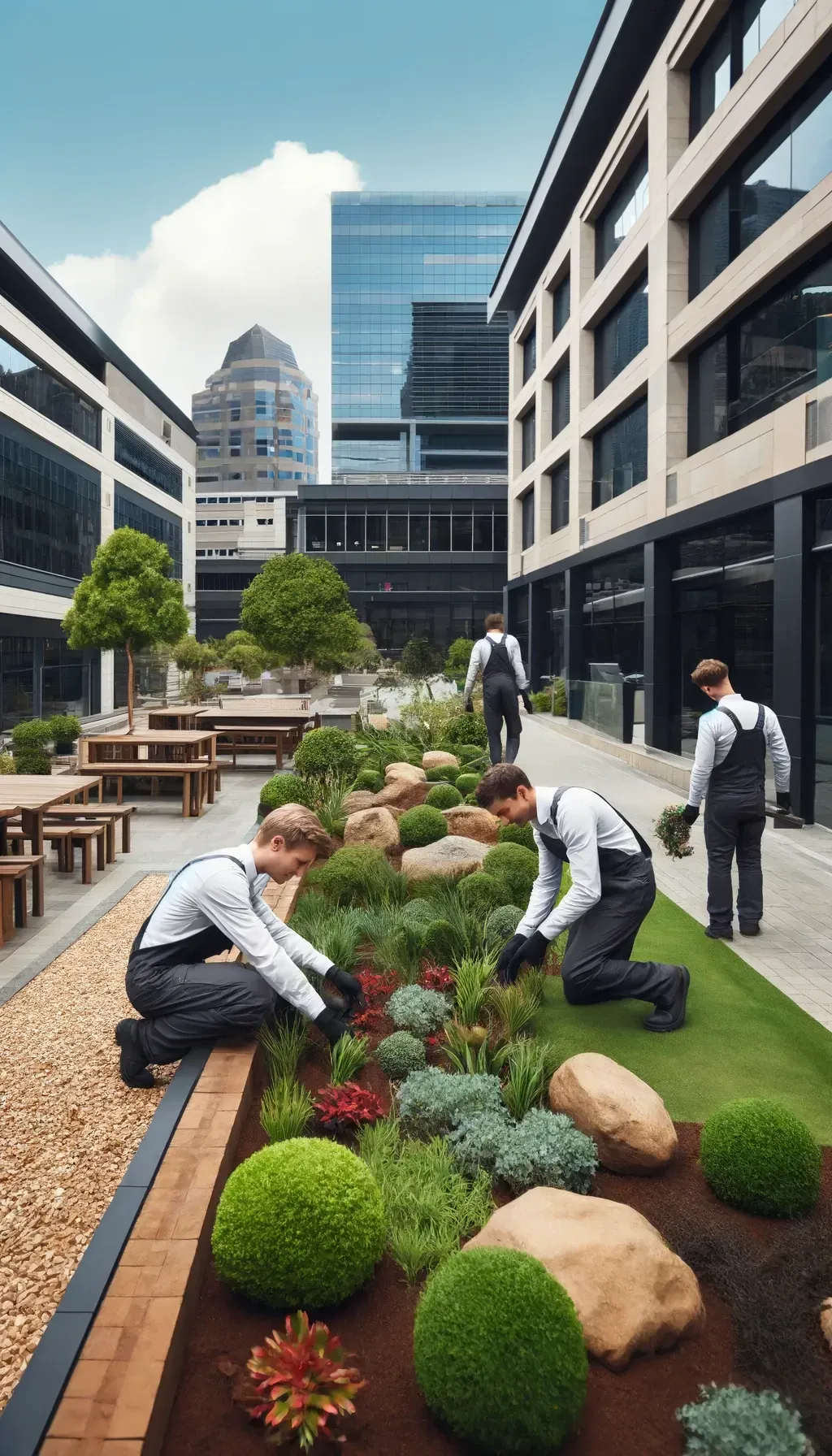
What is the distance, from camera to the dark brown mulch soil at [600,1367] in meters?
A: 2.77

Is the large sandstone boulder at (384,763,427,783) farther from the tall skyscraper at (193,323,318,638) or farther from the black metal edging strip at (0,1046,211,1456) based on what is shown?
the tall skyscraper at (193,323,318,638)

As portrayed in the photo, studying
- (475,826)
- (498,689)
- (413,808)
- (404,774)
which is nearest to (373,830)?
(413,808)

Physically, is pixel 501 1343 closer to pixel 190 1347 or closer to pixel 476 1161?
pixel 190 1347

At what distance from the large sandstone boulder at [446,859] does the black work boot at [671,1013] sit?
281 centimetres

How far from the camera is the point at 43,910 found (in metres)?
9.17

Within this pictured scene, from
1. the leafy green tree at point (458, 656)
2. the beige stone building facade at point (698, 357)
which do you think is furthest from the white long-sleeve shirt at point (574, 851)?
the leafy green tree at point (458, 656)

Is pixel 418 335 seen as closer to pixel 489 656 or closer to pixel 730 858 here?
pixel 489 656

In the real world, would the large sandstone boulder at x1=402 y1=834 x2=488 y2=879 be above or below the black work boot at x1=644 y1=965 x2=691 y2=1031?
above

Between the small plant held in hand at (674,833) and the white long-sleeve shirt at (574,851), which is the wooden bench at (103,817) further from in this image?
the white long-sleeve shirt at (574,851)

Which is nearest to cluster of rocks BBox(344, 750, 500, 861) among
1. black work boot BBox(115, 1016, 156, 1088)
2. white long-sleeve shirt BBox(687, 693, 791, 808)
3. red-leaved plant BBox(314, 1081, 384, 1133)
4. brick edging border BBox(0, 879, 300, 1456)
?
white long-sleeve shirt BBox(687, 693, 791, 808)

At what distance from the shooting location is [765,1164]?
3.88 metres

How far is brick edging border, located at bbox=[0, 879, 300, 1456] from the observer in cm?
261

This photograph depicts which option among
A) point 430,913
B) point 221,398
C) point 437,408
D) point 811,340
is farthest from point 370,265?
point 430,913

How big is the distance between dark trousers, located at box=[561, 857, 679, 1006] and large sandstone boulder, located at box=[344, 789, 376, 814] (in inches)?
230
